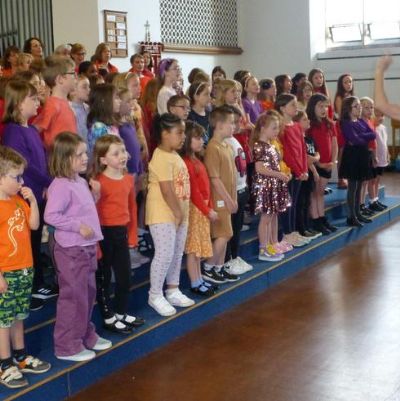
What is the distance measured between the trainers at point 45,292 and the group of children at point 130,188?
0.05 ft

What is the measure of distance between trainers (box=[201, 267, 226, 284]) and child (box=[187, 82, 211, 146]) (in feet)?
2.97

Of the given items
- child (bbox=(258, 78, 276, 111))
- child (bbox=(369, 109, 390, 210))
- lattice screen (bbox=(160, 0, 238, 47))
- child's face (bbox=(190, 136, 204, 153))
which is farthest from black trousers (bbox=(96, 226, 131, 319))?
lattice screen (bbox=(160, 0, 238, 47))

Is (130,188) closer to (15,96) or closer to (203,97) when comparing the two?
(15,96)

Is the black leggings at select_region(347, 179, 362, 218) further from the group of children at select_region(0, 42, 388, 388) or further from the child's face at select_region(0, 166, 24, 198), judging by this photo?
the child's face at select_region(0, 166, 24, 198)

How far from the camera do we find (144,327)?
3914 mm

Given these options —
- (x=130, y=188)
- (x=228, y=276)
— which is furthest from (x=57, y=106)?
(x=228, y=276)

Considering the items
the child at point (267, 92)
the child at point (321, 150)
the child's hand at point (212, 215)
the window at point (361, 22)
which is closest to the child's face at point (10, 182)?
the child's hand at point (212, 215)

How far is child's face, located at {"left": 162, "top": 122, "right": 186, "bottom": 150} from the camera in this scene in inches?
162

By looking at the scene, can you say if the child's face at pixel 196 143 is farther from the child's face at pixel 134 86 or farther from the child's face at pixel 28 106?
the child's face at pixel 28 106

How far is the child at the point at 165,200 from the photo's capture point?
408 centimetres

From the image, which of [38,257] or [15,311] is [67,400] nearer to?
[15,311]

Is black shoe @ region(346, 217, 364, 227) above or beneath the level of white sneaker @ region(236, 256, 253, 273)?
above

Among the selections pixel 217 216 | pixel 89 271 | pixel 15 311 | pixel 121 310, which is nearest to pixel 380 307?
pixel 217 216

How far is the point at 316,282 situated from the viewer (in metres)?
5.27
